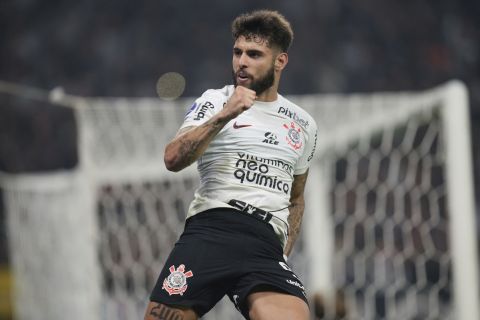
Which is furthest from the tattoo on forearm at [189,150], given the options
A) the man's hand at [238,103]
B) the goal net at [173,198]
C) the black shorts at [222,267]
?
the goal net at [173,198]

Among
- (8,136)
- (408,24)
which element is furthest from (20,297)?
(408,24)

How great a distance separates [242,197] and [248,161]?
0.44 ft

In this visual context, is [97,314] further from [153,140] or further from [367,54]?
[367,54]

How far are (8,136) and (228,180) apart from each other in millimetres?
9785

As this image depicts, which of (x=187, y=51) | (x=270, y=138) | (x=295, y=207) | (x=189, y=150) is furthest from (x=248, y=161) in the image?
(x=187, y=51)

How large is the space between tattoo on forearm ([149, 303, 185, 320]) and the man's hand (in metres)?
A: 0.69

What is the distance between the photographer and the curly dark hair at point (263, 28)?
316 cm

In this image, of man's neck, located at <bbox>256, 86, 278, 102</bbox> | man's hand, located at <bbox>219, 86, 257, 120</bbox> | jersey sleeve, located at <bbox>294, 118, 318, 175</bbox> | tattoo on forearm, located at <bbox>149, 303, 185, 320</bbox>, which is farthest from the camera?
jersey sleeve, located at <bbox>294, 118, 318, 175</bbox>

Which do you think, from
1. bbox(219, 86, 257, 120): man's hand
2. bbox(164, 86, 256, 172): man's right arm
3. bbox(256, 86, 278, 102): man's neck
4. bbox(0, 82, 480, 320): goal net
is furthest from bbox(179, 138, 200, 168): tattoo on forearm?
bbox(0, 82, 480, 320): goal net

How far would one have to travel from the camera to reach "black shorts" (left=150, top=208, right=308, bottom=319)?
3.05m

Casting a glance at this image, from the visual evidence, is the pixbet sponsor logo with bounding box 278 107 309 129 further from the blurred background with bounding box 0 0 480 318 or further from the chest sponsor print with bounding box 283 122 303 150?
the blurred background with bounding box 0 0 480 318

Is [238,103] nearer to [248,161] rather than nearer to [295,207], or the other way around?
[248,161]

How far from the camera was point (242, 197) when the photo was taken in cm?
316

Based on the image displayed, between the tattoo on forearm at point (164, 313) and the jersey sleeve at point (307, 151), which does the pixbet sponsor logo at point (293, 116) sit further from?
the tattoo on forearm at point (164, 313)
